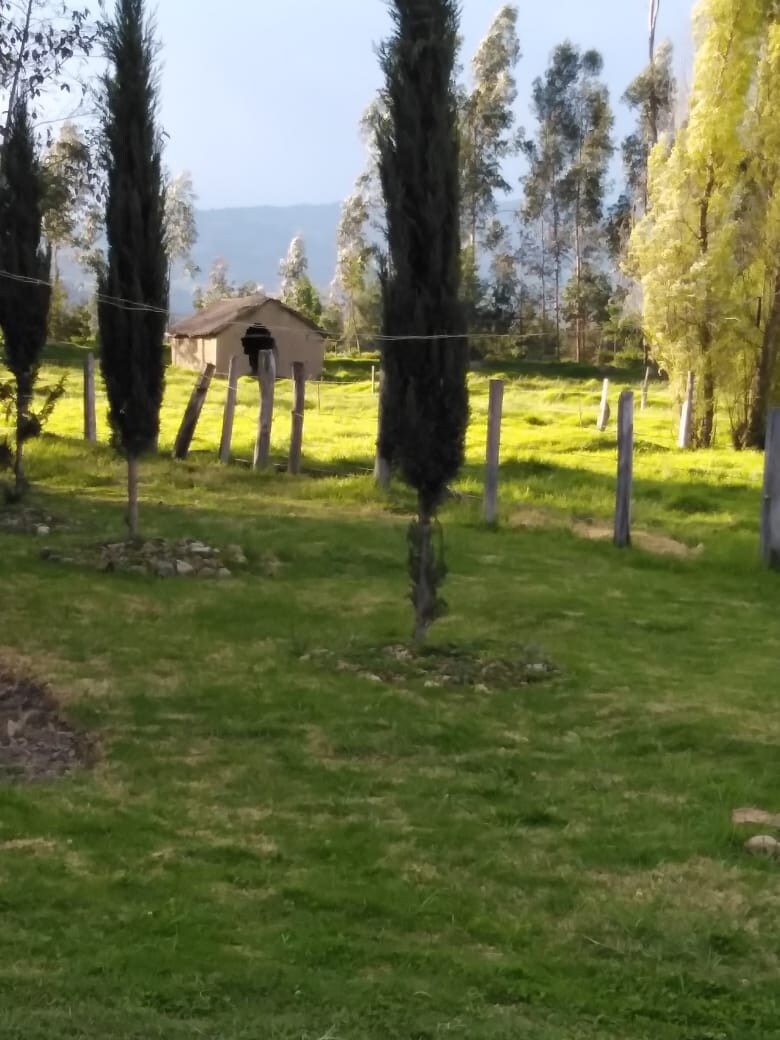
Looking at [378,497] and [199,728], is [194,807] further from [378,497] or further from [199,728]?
[378,497]

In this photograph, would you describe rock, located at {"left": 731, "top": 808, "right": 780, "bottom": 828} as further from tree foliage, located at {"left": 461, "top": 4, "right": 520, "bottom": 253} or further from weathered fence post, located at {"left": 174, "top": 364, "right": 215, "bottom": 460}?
tree foliage, located at {"left": 461, "top": 4, "right": 520, "bottom": 253}

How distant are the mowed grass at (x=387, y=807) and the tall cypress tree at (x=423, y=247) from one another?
5.97 ft

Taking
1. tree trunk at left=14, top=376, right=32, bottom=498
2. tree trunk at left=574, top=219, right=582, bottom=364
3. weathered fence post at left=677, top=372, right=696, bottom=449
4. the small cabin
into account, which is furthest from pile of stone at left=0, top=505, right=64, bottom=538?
tree trunk at left=574, top=219, right=582, bottom=364

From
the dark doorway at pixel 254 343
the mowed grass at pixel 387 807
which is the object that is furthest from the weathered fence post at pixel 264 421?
the dark doorway at pixel 254 343

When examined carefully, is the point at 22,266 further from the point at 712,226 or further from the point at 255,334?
the point at 255,334

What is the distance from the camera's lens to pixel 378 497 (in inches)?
655

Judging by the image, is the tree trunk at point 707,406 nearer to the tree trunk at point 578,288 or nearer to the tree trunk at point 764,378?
the tree trunk at point 764,378

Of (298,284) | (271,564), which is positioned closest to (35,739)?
(271,564)

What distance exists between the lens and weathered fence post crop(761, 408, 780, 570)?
12.5 m

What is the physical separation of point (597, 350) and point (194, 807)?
172 feet

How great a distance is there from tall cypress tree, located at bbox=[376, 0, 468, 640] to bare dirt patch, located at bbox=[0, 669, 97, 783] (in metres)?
3.31

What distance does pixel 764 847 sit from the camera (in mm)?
5238

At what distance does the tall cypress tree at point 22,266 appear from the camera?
1507cm

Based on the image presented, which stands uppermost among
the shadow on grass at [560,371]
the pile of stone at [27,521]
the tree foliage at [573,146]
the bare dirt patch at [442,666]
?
the tree foliage at [573,146]
